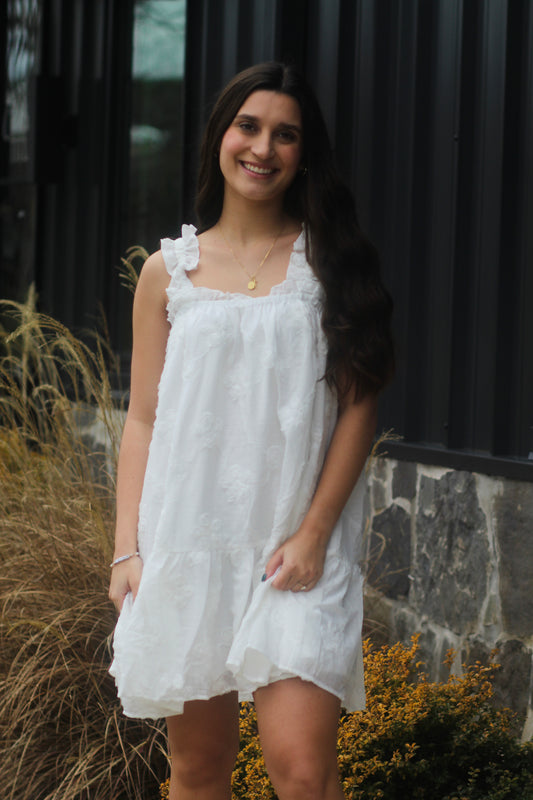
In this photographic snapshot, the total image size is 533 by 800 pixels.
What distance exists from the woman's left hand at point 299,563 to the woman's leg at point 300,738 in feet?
0.60

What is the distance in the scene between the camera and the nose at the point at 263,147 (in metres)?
2.07

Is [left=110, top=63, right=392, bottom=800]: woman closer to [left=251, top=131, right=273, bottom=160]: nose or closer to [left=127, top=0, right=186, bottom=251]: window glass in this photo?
[left=251, top=131, right=273, bottom=160]: nose

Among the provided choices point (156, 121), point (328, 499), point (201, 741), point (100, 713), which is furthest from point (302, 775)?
point (156, 121)

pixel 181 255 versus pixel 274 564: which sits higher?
pixel 181 255

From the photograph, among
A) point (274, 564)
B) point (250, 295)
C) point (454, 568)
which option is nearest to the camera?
point (274, 564)

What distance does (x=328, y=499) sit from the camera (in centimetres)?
196

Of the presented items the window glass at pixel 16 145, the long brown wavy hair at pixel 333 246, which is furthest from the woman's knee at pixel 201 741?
the window glass at pixel 16 145

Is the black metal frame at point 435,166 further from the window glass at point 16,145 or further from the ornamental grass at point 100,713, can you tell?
the window glass at point 16,145

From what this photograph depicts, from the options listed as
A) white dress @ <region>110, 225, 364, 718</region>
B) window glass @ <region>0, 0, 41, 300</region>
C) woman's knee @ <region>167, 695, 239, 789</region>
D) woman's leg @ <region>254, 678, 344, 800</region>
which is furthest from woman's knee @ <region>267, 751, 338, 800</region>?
window glass @ <region>0, 0, 41, 300</region>

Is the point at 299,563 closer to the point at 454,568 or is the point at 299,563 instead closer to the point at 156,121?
the point at 454,568

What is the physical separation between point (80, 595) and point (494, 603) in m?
1.37

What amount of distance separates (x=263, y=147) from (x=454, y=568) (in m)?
1.88

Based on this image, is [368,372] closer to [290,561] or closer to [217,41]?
[290,561]

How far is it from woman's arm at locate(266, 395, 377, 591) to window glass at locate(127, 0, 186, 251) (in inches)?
143
